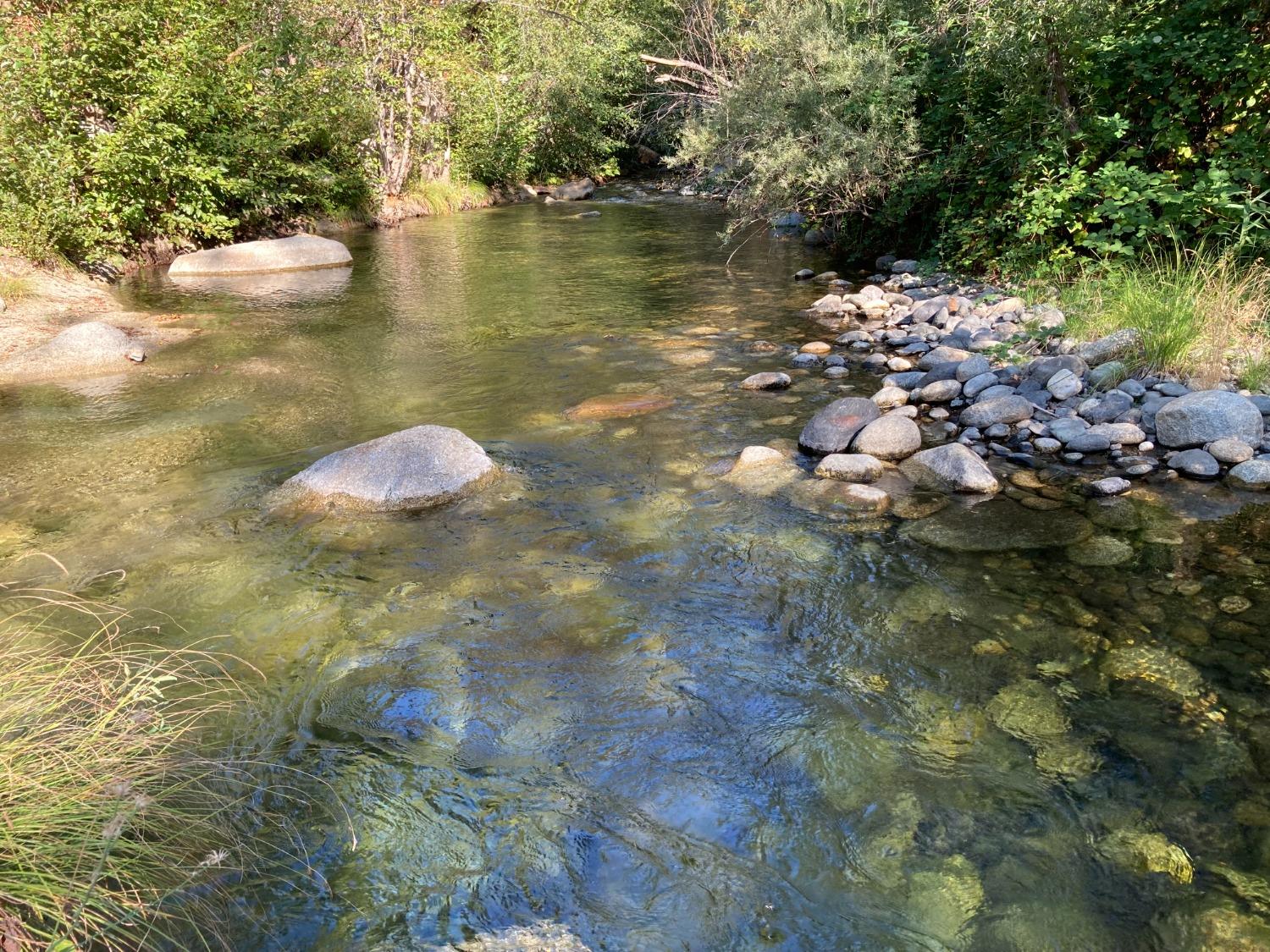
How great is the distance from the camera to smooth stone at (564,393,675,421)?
7.88 metres

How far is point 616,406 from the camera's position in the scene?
26.4 ft

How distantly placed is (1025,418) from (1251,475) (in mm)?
1615

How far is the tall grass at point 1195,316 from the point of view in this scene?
7.20 metres

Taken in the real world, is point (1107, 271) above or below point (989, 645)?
above

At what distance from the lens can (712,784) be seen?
141 inches

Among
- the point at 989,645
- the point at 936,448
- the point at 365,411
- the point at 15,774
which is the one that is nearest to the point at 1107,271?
the point at 936,448

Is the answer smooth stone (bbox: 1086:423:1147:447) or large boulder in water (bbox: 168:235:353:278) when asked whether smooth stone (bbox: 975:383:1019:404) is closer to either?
smooth stone (bbox: 1086:423:1147:447)

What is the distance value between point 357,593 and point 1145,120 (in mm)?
9464

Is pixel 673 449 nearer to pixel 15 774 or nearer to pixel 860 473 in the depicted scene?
pixel 860 473

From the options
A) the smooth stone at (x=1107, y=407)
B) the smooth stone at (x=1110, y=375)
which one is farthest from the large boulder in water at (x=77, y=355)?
the smooth stone at (x=1110, y=375)

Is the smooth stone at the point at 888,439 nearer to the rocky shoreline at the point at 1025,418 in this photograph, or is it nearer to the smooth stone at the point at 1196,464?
the rocky shoreline at the point at 1025,418

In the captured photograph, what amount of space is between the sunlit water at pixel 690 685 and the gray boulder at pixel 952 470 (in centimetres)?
32


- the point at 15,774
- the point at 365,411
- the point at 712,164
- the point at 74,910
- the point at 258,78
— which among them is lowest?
the point at 365,411

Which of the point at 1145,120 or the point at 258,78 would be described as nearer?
the point at 1145,120
